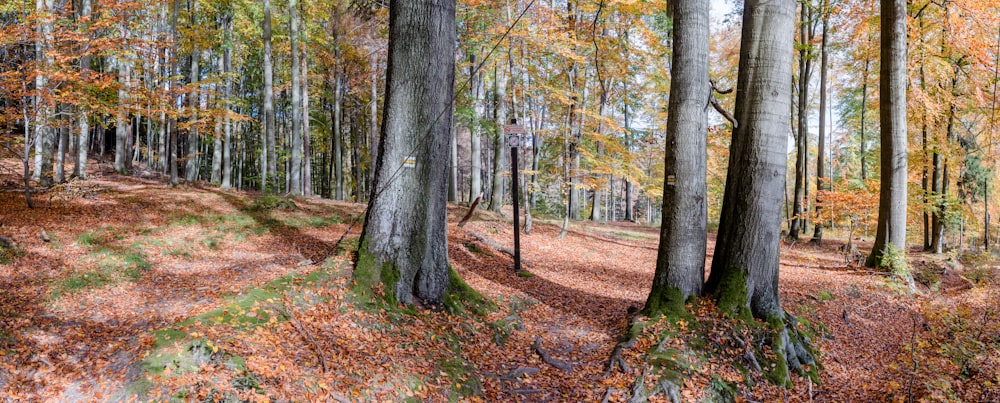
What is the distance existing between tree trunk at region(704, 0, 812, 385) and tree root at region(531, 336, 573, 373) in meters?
1.88

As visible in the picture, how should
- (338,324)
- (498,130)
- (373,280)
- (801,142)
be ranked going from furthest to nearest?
(801,142), (498,130), (373,280), (338,324)

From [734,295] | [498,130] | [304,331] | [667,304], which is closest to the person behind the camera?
[304,331]

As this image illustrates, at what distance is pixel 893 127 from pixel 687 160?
22.3 ft

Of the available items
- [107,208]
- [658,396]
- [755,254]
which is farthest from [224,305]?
[107,208]

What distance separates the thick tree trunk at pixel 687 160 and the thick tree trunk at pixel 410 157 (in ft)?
8.84

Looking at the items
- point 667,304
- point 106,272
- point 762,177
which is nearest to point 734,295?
point 667,304

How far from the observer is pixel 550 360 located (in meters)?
5.28

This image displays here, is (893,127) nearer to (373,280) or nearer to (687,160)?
(687,160)

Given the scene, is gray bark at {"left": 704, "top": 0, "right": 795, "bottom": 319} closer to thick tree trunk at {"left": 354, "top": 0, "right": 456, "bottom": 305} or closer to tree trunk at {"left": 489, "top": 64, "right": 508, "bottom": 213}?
thick tree trunk at {"left": 354, "top": 0, "right": 456, "bottom": 305}

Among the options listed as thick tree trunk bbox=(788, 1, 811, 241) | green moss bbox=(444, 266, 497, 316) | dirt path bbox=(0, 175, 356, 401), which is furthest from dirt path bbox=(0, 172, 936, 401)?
thick tree trunk bbox=(788, 1, 811, 241)

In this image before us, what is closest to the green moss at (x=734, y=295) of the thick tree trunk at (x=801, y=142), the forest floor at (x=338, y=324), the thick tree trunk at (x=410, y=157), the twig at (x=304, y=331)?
the forest floor at (x=338, y=324)

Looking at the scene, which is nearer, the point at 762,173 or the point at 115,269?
the point at 762,173

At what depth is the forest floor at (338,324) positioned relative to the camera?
3.48m

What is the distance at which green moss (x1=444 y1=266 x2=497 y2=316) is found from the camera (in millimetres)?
5652
